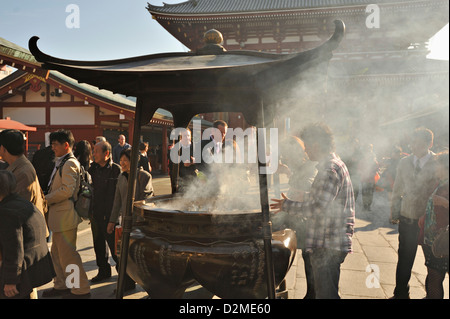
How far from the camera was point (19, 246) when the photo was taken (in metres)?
2.23

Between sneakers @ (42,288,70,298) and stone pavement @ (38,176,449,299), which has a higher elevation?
sneakers @ (42,288,70,298)

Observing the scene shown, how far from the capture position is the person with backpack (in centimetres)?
315

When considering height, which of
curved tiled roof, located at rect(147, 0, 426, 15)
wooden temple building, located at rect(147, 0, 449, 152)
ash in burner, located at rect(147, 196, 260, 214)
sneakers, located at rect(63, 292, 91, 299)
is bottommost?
sneakers, located at rect(63, 292, 91, 299)

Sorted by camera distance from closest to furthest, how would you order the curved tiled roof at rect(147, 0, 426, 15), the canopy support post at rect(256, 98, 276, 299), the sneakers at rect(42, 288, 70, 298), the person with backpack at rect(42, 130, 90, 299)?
the canopy support post at rect(256, 98, 276, 299), the person with backpack at rect(42, 130, 90, 299), the sneakers at rect(42, 288, 70, 298), the curved tiled roof at rect(147, 0, 426, 15)

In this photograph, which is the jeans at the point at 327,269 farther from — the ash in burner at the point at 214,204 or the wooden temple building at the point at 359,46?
the wooden temple building at the point at 359,46

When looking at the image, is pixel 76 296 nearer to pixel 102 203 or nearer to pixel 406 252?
pixel 102 203

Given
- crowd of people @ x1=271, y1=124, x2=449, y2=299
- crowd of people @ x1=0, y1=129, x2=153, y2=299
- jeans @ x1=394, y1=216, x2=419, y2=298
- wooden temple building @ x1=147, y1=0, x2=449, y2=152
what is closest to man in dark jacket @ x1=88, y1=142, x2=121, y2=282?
crowd of people @ x1=0, y1=129, x2=153, y2=299

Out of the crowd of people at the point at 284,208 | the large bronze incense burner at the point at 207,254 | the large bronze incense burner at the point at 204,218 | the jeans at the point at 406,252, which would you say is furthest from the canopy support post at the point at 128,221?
the jeans at the point at 406,252

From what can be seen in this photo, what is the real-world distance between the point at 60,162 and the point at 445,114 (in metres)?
3.54

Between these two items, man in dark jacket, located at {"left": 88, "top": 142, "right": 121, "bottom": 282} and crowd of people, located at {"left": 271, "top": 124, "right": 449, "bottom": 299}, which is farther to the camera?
man in dark jacket, located at {"left": 88, "top": 142, "right": 121, "bottom": 282}

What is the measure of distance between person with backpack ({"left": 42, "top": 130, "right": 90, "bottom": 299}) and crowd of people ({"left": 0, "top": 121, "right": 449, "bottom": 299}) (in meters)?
0.01

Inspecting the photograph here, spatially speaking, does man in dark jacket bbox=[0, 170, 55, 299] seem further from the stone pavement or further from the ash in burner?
the ash in burner
